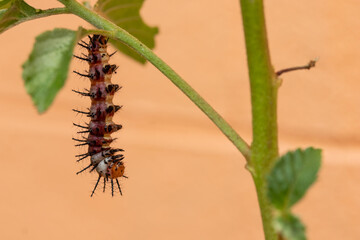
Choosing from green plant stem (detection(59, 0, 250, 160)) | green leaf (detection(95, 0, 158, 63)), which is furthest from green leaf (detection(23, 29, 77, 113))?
green leaf (detection(95, 0, 158, 63))

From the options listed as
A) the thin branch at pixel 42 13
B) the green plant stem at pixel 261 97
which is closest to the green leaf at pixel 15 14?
the thin branch at pixel 42 13

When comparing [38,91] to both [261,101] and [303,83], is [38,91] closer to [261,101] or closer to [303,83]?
[261,101]

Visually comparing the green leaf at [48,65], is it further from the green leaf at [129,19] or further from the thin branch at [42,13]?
the green leaf at [129,19]

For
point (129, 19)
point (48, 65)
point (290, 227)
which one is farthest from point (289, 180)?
point (129, 19)

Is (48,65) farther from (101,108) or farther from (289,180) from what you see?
(101,108)

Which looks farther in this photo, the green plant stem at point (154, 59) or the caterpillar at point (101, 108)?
the caterpillar at point (101, 108)

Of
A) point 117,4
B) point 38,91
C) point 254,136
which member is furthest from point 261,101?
point 117,4
